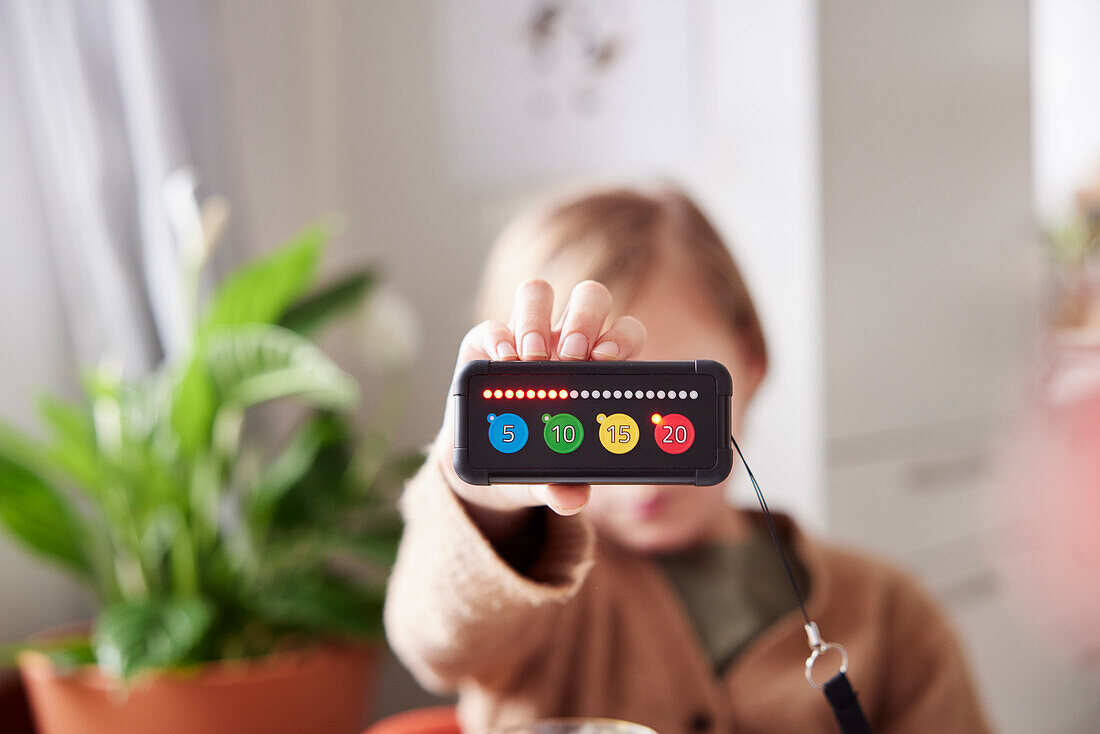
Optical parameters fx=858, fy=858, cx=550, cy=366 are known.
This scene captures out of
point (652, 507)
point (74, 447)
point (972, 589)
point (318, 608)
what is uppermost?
point (652, 507)

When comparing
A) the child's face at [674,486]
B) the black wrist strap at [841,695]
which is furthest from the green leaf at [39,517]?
the black wrist strap at [841,695]

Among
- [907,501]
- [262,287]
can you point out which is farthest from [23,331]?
[907,501]

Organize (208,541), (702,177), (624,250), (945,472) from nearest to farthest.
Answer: (624,250) → (208,541) → (945,472) → (702,177)

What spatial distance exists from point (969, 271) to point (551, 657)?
887 mm

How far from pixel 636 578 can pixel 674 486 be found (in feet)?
0.57

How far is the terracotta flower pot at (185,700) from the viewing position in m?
0.72

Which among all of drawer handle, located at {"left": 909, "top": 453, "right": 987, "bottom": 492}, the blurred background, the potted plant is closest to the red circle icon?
the potted plant

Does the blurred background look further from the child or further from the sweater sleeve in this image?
the sweater sleeve

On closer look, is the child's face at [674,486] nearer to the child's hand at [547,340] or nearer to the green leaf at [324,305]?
the child's hand at [547,340]

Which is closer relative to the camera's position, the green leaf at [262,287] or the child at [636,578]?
the child at [636,578]

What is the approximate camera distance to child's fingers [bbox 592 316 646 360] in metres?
0.22

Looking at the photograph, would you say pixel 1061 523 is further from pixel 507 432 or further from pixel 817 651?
pixel 507 432

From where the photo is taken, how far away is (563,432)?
0.69 feet

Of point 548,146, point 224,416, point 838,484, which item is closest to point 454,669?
point 224,416
